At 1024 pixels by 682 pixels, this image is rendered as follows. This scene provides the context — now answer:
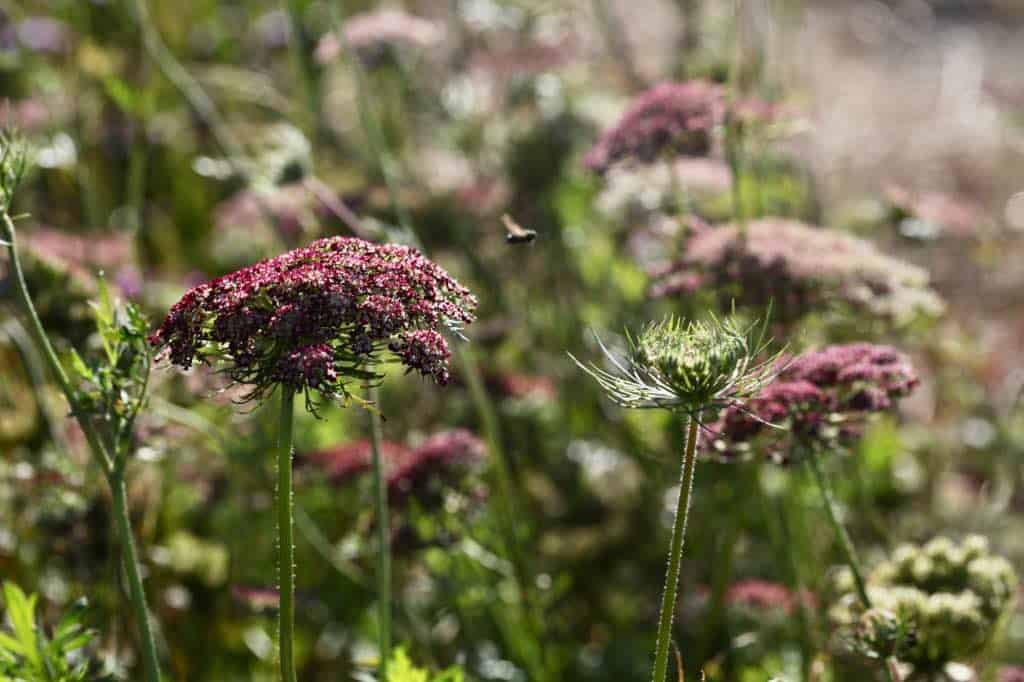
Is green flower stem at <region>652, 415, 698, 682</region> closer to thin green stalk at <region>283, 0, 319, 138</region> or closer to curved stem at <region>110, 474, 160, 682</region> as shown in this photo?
curved stem at <region>110, 474, 160, 682</region>

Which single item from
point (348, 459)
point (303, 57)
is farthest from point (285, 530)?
point (303, 57)

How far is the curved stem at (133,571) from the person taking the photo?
7.37 ft

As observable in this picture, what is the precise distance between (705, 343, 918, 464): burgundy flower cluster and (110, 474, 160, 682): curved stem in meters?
1.25

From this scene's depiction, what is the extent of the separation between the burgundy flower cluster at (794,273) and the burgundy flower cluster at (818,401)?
0.35m

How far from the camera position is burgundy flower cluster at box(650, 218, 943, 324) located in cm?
320

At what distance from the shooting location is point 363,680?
2.85 meters

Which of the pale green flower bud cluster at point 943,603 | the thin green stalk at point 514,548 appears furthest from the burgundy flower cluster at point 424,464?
the pale green flower bud cluster at point 943,603

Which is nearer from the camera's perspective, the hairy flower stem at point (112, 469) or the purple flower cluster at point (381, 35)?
the hairy flower stem at point (112, 469)

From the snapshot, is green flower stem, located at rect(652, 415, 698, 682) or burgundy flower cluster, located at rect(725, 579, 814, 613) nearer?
green flower stem, located at rect(652, 415, 698, 682)

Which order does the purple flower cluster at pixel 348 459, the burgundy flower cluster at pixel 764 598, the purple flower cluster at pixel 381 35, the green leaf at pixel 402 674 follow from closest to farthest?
the green leaf at pixel 402 674
the purple flower cluster at pixel 348 459
the burgundy flower cluster at pixel 764 598
the purple flower cluster at pixel 381 35

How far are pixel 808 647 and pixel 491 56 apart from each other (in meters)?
3.75

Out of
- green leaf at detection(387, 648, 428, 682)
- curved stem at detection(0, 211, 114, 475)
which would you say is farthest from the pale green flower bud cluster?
curved stem at detection(0, 211, 114, 475)

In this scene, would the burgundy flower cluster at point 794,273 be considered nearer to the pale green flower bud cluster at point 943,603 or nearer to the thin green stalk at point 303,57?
the pale green flower bud cluster at point 943,603

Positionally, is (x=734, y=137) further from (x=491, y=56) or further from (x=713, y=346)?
(x=491, y=56)
